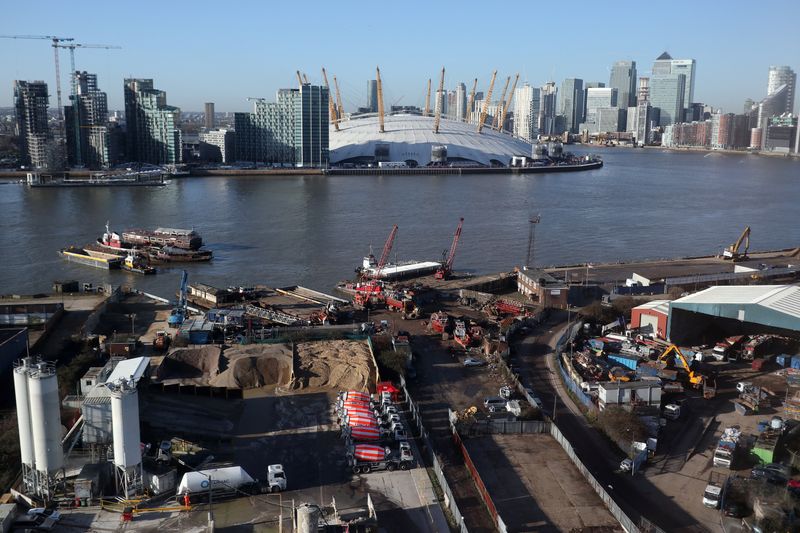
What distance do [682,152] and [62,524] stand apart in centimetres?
4447

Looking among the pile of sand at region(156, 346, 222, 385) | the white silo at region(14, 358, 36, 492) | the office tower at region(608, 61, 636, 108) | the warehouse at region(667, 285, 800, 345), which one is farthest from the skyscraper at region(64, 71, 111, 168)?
the office tower at region(608, 61, 636, 108)

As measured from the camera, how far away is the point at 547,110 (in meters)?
58.3

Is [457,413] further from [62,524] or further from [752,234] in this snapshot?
[752,234]

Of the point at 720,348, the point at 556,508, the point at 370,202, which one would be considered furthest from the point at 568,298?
the point at 370,202

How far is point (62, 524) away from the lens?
3.26m

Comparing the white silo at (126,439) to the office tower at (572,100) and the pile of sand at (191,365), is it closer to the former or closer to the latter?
the pile of sand at (191,365)

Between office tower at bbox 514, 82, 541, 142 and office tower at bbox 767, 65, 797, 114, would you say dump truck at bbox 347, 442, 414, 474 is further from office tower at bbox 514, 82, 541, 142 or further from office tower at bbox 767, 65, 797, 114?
office tower at bbox 767, 65, 797, 114

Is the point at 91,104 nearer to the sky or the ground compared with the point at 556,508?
nearer to the sky

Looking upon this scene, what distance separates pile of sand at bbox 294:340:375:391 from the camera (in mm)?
4848

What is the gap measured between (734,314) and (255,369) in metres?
3.47

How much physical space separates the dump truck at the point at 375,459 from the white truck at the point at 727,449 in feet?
5.10

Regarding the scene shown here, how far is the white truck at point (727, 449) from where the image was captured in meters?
3.90

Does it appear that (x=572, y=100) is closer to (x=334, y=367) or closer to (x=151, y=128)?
(x=151, y=128)

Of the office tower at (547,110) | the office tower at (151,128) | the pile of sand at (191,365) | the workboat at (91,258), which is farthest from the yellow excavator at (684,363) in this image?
the office tower at (547,110)
